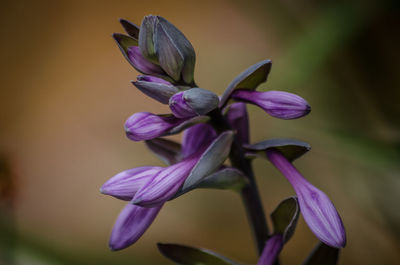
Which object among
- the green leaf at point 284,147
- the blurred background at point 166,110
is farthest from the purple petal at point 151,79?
the blurred background at point 166,110

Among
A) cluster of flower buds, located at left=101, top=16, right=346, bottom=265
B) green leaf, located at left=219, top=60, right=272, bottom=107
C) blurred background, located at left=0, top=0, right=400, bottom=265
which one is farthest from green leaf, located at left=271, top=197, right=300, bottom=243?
blurred background, located at left=0, top=0, right=400, bottom=265

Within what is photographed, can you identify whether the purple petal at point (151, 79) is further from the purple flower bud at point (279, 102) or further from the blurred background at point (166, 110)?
the blurred background at point (166, 110)

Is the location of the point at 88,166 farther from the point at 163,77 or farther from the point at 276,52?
the point at 163,77

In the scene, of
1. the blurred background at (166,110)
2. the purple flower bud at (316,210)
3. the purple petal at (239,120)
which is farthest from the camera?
the blurred background at (166,110)

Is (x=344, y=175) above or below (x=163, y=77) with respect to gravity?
below

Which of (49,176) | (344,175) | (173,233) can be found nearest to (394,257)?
(344,175)
